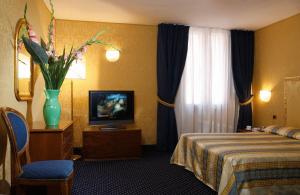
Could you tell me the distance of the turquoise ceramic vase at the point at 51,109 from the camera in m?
2.78

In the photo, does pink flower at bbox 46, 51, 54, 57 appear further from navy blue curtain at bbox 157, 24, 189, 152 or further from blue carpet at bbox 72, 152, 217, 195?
navy blue curtain at bbox 157, 24, 189, 152

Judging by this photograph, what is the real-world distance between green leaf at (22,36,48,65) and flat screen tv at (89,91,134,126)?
1.78m

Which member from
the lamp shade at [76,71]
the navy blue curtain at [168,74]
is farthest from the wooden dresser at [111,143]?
the lamp shade at [76,71]

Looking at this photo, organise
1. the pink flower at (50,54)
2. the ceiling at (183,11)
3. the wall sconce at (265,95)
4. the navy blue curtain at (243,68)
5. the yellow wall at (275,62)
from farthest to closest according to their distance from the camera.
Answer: the navy blue curtain at (243,68) → the wall sconce at (265,95) → the yellow wall at (275,62) → the ceiling at (183,11) → the pink flower at (50,54)

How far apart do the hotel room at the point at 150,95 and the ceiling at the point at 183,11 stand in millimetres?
19

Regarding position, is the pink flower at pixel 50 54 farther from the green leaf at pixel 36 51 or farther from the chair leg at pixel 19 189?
the chair leg at pixel 19 189

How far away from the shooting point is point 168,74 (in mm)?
4824

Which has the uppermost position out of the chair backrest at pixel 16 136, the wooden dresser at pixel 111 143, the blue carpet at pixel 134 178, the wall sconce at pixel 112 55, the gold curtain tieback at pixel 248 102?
the wall sconce at pixel 112 55

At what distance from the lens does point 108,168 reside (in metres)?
3.74

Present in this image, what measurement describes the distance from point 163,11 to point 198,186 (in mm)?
2727

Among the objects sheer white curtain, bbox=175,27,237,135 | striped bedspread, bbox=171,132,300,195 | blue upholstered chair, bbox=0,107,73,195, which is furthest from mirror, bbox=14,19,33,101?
sheer white curtain, bbox=175,27,237,135

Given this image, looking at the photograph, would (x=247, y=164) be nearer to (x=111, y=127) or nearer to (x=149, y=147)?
(x=111, y=127)

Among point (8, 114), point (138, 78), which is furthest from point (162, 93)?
point (8, 114)

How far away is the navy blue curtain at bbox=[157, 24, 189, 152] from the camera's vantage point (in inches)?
189
